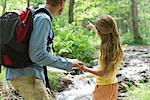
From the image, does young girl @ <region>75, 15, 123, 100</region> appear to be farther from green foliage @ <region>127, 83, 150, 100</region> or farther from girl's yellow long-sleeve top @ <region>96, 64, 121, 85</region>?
green foliage @ <region>127, 83, 150, 100</region>

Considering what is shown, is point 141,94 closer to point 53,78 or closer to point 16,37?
point 53,78

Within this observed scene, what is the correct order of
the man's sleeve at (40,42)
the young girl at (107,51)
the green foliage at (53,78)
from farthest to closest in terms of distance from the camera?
the green foliage at (53,78) → the young girl at (107,51) → the man's sleeve at (40,42)

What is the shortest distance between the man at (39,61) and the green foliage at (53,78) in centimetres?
455

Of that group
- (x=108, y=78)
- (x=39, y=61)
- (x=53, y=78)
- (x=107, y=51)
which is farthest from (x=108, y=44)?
(x=53, y=78)

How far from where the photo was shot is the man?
9.68ft

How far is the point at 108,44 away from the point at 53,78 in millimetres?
4361

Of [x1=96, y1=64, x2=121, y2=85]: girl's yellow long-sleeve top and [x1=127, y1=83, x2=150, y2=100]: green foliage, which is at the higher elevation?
[x1=96, y1=64, x2=121, y2=85]: girl's yellow long-sleeve top

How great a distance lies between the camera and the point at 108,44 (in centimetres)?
389

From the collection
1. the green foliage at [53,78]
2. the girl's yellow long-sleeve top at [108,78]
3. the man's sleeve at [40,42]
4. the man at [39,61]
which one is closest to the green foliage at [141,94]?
the girl's yellow long-sleeve top at [108,78]

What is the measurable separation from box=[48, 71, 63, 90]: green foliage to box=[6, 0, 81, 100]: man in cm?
455

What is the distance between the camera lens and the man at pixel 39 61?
9.68ft

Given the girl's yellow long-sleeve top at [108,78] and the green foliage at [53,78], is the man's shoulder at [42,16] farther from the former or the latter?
the green foliage at [53,78]

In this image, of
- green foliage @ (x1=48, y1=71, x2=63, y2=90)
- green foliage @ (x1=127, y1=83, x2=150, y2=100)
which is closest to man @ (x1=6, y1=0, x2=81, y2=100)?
green foliage @ (x1=127, y1=83, x2=150, y2=100)

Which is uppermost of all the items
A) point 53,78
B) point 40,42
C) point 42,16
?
point 42,16
